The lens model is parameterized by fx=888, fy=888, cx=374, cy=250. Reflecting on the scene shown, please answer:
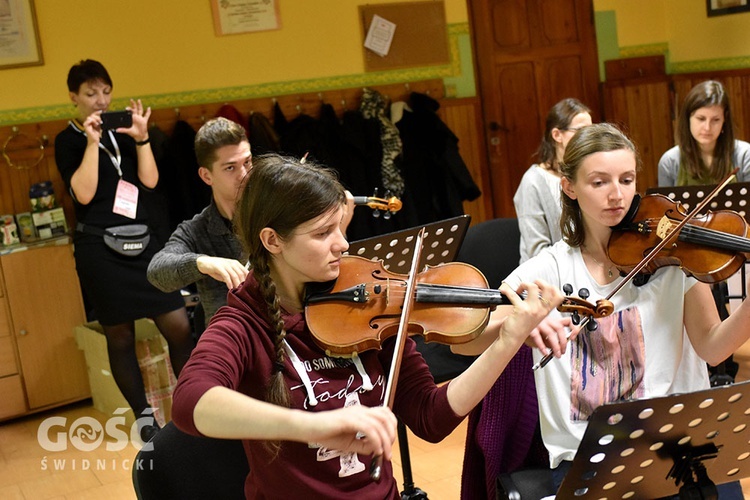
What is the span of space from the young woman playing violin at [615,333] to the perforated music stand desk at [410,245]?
→ 330mm

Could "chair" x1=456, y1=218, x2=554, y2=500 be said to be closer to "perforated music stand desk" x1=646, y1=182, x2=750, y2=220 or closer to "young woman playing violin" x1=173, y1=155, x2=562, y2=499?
"young woman playing violin" x1=173, y1=155, x2=562, y2=499

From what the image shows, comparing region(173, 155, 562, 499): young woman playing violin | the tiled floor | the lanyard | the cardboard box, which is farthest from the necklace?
the cardboard box

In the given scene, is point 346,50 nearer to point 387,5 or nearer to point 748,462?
point 387,5

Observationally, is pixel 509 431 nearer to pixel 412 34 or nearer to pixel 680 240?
pixel 680 240

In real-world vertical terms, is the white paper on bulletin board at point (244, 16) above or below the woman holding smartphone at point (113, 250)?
above

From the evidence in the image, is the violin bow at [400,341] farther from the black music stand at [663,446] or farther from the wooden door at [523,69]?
the wooden door at [523,69]

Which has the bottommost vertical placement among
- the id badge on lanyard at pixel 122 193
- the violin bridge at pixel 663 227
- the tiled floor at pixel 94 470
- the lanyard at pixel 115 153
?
the tiled floor at pixel 94 470

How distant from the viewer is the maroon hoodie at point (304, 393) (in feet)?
4.69

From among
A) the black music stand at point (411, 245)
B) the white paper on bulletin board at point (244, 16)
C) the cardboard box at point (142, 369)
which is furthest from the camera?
the white paper on bulletin board at point (244, 16)

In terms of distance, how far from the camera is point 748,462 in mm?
1501

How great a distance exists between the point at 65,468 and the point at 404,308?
243 centimetres

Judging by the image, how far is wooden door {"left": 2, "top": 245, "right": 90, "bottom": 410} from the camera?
3.99m

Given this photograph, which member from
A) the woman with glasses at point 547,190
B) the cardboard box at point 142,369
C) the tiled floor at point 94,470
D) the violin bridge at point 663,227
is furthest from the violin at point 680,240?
the cardboard box at point 142,369

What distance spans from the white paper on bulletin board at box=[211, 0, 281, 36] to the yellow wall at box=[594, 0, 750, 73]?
217cm
